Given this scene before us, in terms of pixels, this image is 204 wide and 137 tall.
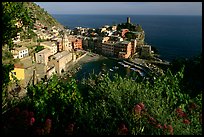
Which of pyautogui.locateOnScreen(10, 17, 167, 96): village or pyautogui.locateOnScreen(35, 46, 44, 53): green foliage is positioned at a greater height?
pyautogui.locateOnScreen(35, 46, 44, 53): green foliage

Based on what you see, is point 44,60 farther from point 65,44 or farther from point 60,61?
point 65,44

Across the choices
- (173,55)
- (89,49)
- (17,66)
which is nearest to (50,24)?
(89,49)

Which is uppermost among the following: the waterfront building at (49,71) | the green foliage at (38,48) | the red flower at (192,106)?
the red flower at (192,106)

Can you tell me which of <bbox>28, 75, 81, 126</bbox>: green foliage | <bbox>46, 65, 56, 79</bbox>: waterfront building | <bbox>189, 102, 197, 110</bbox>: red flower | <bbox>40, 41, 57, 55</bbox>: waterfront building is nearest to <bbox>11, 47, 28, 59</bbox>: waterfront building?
<bbox>46, 65, 56, 79</bbox>: waterfront building

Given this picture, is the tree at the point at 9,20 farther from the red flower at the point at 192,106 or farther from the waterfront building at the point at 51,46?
the waterfront building at the point at 51,46

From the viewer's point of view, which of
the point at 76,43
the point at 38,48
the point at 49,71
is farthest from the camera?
the point at 76,43

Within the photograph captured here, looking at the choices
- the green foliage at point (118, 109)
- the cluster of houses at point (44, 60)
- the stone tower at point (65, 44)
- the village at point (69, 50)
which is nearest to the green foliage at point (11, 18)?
the green foliage at point (118, 109)

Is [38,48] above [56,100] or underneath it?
underneath

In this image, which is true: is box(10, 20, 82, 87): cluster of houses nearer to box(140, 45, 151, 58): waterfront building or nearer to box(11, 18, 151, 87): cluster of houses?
box(11, 18, 151, 87): cluster of houses

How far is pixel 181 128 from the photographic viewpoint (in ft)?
4.67

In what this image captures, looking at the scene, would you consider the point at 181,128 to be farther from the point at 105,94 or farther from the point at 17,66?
the point at 17,66

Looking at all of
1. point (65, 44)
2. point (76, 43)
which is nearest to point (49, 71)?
point (65, 44)

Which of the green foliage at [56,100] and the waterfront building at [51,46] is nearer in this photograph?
the green foliage at [56,100]

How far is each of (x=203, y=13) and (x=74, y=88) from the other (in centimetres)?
115
